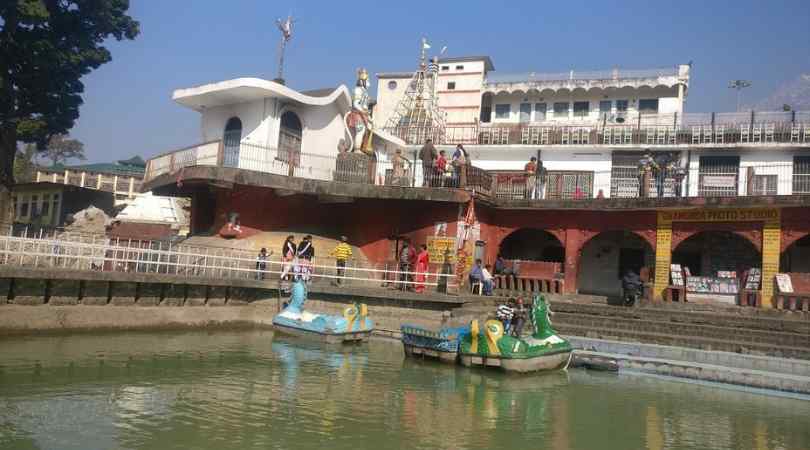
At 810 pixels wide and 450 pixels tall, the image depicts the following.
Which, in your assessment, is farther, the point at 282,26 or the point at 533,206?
the point at 282,26

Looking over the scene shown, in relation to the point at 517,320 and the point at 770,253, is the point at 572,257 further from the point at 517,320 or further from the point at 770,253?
the point at 517,320

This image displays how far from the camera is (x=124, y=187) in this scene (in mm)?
40906

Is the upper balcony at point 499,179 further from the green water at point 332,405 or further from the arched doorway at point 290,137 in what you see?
the green water at point 332,405

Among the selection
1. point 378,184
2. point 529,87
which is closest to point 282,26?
point 378,184

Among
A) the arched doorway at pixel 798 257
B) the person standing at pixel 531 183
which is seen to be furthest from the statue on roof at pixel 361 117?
the arched doorway at pixel 798 257

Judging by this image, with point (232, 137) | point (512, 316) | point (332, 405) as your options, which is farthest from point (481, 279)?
point (232, 137)

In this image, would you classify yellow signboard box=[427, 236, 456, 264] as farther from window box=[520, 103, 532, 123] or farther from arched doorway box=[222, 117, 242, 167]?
window box=[520, 103, 532, 123]

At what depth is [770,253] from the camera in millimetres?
20250

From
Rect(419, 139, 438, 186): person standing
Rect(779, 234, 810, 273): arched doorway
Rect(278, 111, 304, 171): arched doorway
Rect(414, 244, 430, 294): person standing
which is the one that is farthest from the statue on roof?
Rect(779, 234, 810, 273): arched doorway

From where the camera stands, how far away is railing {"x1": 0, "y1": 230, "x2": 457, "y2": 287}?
51.8 ft

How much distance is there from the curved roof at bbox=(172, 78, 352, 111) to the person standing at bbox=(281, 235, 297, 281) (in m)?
5.90

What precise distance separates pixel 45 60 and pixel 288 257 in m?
11.5

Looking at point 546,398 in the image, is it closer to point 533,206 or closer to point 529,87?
point 533,206

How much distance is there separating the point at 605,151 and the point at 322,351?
1688 centimetres
